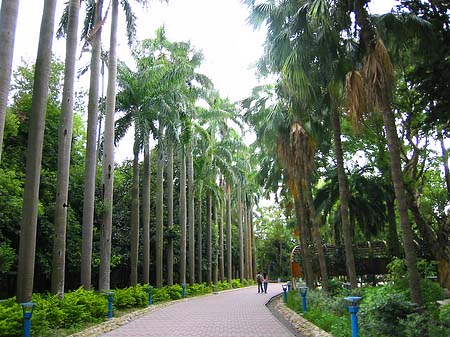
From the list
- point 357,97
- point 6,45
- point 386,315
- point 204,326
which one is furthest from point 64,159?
point 386,315

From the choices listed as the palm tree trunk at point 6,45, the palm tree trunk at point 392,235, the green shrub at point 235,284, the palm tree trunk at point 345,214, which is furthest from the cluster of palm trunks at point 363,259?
the green shrub at point 235,284

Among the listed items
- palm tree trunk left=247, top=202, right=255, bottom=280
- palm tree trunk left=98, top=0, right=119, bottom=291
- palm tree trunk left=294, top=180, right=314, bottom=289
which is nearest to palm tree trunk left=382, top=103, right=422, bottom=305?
palm tree trunk left=294, top=180, right=314, bottom=289

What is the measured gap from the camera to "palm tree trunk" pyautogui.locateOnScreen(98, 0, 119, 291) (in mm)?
16344

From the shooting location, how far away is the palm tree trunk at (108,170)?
16.3 metres

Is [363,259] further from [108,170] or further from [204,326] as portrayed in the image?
[108,170]

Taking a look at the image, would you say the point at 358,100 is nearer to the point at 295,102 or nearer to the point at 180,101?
the point at 295,102

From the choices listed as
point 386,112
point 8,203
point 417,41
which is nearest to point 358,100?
point 386,112

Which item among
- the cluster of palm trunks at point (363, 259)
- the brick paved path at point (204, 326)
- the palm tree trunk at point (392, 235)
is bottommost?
the brick paved path at point (204, 326)

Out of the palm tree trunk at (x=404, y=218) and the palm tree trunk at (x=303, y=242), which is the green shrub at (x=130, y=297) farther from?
the palm tree trunk at (x=404, y=218)

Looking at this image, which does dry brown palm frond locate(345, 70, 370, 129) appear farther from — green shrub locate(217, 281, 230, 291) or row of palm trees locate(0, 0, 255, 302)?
green shrub locate(217, 281, 230, 291)

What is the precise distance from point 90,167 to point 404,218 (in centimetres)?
1093

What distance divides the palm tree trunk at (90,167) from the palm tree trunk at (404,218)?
10.3 meters

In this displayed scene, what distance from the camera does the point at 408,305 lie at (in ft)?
25.9

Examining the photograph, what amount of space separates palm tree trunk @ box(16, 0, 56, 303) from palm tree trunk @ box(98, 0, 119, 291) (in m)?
5.75
